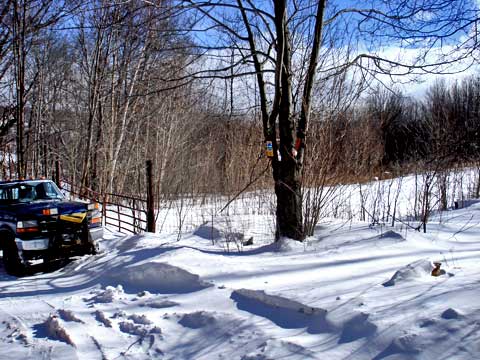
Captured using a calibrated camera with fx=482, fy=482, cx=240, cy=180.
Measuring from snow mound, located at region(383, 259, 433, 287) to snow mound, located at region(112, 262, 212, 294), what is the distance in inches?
85.4

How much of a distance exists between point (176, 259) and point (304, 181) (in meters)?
2.80

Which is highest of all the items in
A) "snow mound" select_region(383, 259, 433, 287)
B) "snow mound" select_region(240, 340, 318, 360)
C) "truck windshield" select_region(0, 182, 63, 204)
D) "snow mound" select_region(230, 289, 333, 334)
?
"truck windshield" select_region(0, 182, 63, 204)

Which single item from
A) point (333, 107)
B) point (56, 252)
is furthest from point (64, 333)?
point (333, 107)

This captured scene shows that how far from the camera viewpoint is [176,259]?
6.83 m

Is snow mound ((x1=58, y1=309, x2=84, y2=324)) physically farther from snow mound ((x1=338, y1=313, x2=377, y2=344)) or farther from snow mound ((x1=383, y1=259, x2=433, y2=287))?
snow mound ((x1=383, y1=259, x2=433, y2=287))

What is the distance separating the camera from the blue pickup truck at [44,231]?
322 inches

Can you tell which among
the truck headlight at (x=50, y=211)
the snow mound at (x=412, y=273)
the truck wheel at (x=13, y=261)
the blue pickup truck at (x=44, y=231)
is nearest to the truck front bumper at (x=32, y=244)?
the blue pickup truck at (x=44, y=231)

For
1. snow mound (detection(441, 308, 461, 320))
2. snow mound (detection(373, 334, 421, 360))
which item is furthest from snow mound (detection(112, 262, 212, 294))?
snow mound (detection(441, 308, 461, 320))

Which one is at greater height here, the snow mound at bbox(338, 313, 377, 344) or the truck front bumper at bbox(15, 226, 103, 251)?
the truck front bumper at bbox(15, 226, 103, 251)

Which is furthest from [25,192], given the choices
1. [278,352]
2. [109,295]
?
[278,352]

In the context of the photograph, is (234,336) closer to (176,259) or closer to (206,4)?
(176,259)

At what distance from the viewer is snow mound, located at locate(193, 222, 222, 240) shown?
9.66 metres

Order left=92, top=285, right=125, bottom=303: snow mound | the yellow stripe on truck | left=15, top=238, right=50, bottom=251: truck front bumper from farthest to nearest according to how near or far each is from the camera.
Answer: the yellow stripe on truck, left=15, top=238, right=50, bottom=251: truck front bumper, left=92, top=285, right=125, bottom=303: snow mound

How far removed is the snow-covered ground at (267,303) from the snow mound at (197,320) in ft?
0.04
